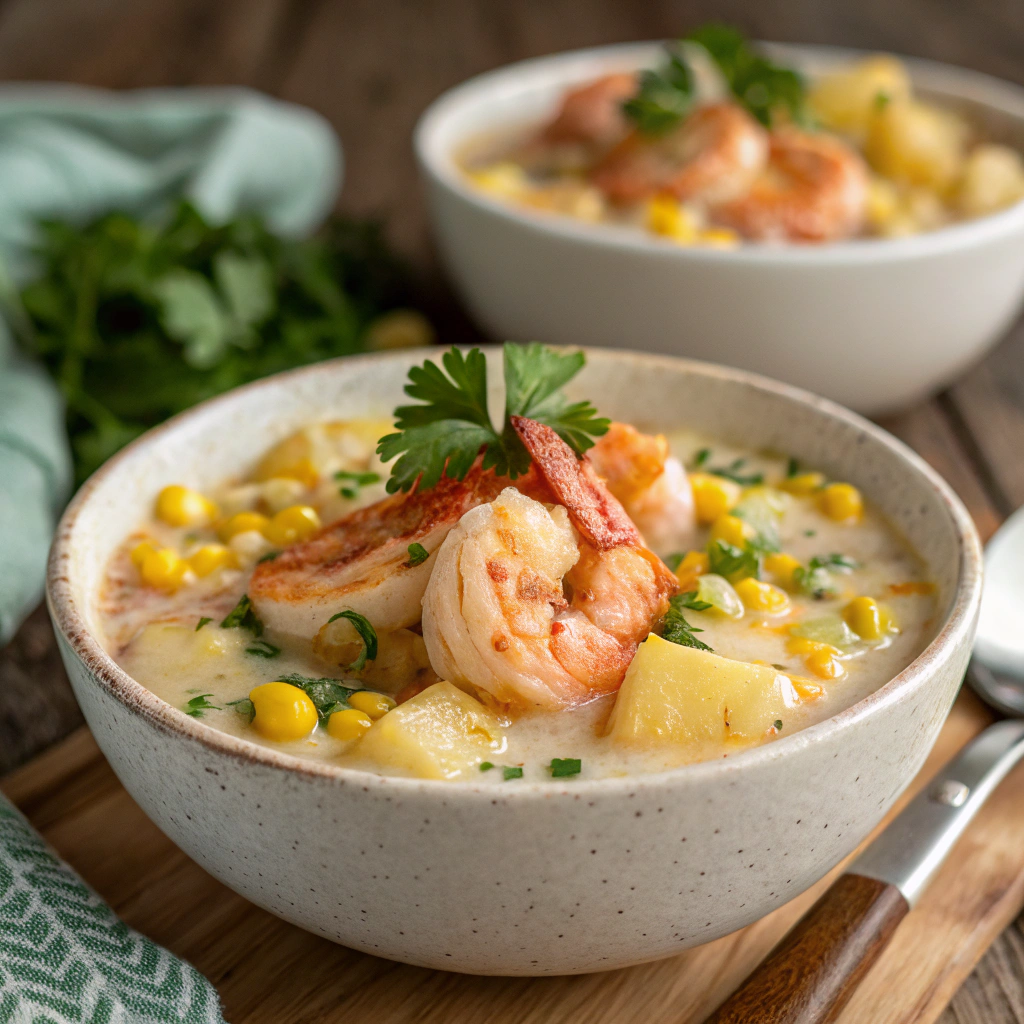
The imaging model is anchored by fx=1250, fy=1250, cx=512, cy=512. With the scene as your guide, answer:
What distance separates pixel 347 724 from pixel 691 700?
22.1 inches

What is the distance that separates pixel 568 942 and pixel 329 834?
16.4 inches

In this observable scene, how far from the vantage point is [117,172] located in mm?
4664

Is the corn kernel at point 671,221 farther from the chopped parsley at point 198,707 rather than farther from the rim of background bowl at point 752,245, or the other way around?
the chopped parsley at point 198,707

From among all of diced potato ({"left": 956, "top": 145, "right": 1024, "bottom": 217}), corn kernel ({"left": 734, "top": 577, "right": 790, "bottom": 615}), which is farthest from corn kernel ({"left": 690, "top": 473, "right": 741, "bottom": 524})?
diced potato ({"left": 956, "top": 145, "right": 1024, "bottom": 217})

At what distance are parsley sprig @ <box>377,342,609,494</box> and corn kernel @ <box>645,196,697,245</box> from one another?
4.95ft

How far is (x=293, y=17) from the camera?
7496 mm

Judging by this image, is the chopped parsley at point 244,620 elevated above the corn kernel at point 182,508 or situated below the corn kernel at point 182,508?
above

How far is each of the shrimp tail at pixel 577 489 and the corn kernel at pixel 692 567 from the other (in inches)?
7.1

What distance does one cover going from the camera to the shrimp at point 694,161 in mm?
4160

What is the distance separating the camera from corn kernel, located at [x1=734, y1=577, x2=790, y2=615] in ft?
7.75

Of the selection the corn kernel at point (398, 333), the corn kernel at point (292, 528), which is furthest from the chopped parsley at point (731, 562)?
the corn kernel at point (398, 333)

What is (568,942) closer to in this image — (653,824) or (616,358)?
(653,824)

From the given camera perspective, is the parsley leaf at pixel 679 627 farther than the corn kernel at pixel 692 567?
No

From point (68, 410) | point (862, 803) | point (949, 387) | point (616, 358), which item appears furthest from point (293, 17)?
point (862, 803)
